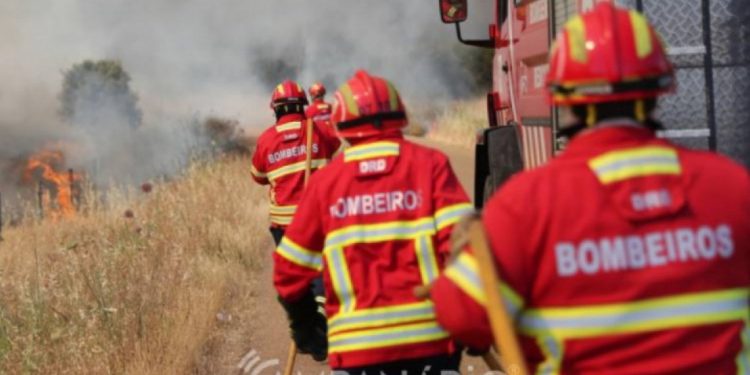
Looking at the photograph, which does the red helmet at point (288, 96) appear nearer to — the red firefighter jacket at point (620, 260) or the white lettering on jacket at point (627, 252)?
the red firefighter jacket at point (620, 260)

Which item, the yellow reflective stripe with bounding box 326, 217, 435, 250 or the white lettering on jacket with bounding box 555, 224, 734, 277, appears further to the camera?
the yellow reflective stripe with bounding box 326, 217, 435, 250

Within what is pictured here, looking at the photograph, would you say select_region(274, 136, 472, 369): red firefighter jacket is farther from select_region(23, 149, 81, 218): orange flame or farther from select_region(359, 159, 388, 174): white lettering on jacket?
select_region(23, 149, 81, 218): orange flame

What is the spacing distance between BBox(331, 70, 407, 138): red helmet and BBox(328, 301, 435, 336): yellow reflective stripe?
0.62 m

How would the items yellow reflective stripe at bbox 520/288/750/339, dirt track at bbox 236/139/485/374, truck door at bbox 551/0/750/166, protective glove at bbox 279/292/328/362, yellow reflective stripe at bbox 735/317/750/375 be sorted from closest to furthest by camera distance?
1. yellow reflective stripe at bbox 520/288/750/339
2. yellow reflective stripe at bbox 735/317/750/375
3. protective glove at bbox 279/292/328/362
4. truck door at bbox 551/0/750/166
5. dirt track at bbox 236/139/485/374

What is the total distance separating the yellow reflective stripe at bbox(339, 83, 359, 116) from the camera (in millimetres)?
3875

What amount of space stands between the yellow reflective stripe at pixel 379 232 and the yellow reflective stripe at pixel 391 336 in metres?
0.31

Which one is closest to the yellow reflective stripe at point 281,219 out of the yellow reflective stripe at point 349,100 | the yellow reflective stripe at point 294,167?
the yellow reflective stripe at point 294,167

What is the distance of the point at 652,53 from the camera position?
2330 mm

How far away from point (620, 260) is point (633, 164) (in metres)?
0.21

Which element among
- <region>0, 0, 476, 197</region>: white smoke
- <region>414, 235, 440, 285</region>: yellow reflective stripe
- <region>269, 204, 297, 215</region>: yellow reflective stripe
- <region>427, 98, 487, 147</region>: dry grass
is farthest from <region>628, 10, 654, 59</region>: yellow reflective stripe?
<region>0, 0, 476, 197</region>: white smoke

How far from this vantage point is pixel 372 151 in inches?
149

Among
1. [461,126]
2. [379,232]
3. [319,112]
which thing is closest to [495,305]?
[379,232]

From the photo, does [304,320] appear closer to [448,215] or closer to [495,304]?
[448,215]

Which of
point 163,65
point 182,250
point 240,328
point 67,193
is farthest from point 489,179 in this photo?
point 163,65
